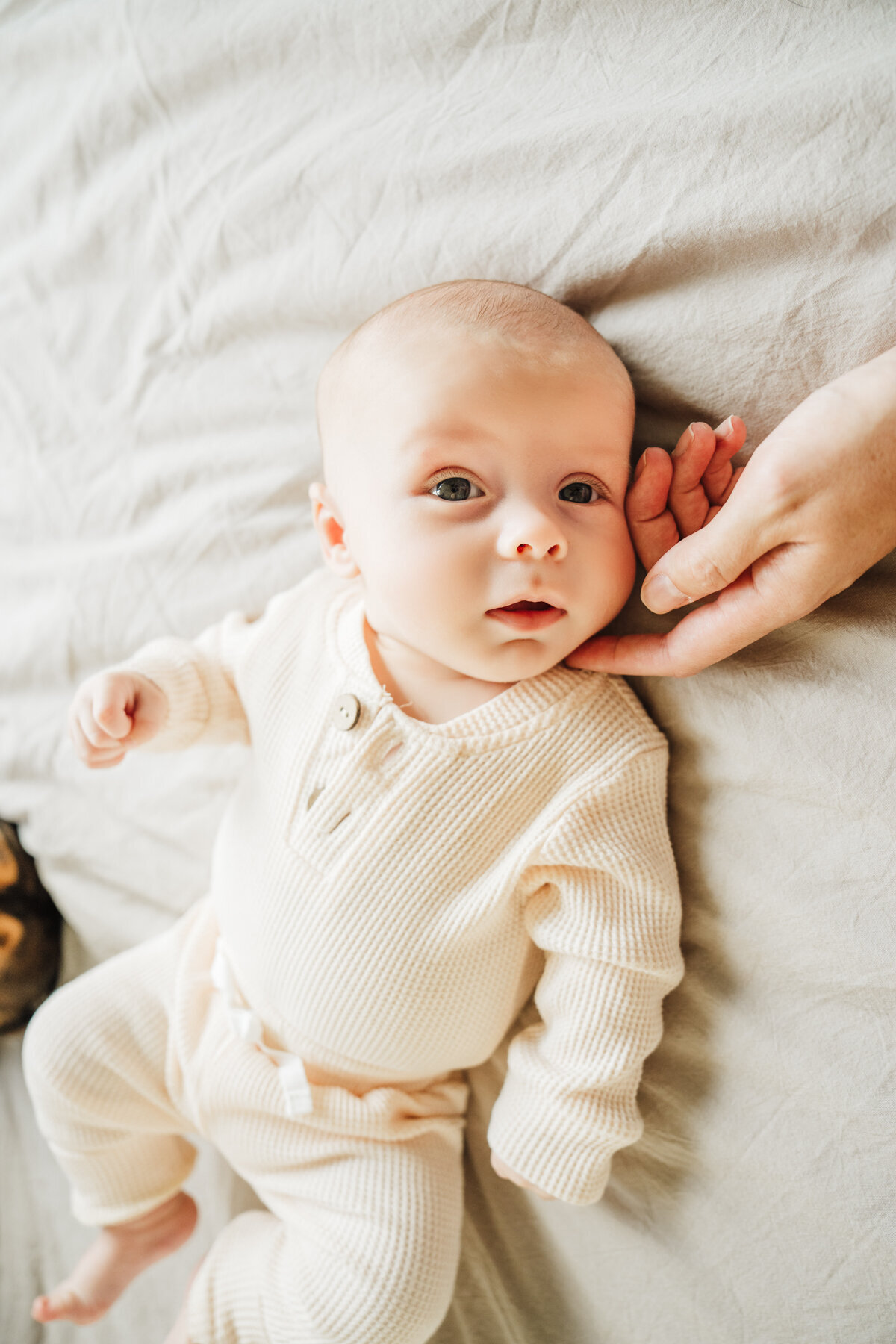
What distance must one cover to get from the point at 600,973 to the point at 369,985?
0.22 meters

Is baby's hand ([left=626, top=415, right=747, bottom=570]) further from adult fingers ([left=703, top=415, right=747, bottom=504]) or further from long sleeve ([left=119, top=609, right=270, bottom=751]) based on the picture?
long sleeve ([left=119, top=609, right=270, bottom=751])

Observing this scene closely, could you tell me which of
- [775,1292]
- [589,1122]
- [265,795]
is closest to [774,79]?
[265,795]

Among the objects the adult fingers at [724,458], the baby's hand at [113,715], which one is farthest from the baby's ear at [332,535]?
the adult fingers at [724,458]

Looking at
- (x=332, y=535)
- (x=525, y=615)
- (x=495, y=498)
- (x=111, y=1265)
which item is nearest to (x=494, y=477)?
(x=495, y=498)

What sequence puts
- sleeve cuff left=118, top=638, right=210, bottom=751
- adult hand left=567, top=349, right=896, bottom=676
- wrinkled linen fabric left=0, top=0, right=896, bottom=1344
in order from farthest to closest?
1. sleeve cuff left=118, top=638, right=210, bottom=751
2. wrinkled linen fabric left=0, top=0, right=896, bottom=1344
3. adult hand left=567, top=349, right=896, bottom=676

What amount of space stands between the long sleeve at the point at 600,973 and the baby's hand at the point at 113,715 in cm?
45

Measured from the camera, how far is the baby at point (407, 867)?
788 mm

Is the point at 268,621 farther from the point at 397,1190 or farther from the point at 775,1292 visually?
the point at 775,1292

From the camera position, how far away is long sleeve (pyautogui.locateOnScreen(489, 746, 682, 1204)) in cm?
81

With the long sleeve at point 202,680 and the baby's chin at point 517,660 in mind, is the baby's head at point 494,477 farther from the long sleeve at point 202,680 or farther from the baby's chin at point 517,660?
the long sleeve at point 202,680

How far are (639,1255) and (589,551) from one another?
28.1 inches

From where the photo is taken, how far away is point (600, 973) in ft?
2.70

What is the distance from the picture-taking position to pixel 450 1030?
90cm

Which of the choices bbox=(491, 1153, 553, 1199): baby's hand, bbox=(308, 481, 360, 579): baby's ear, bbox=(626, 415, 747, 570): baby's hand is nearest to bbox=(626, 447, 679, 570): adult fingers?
bbox=(626, 415, 747, 570): baby's hand
